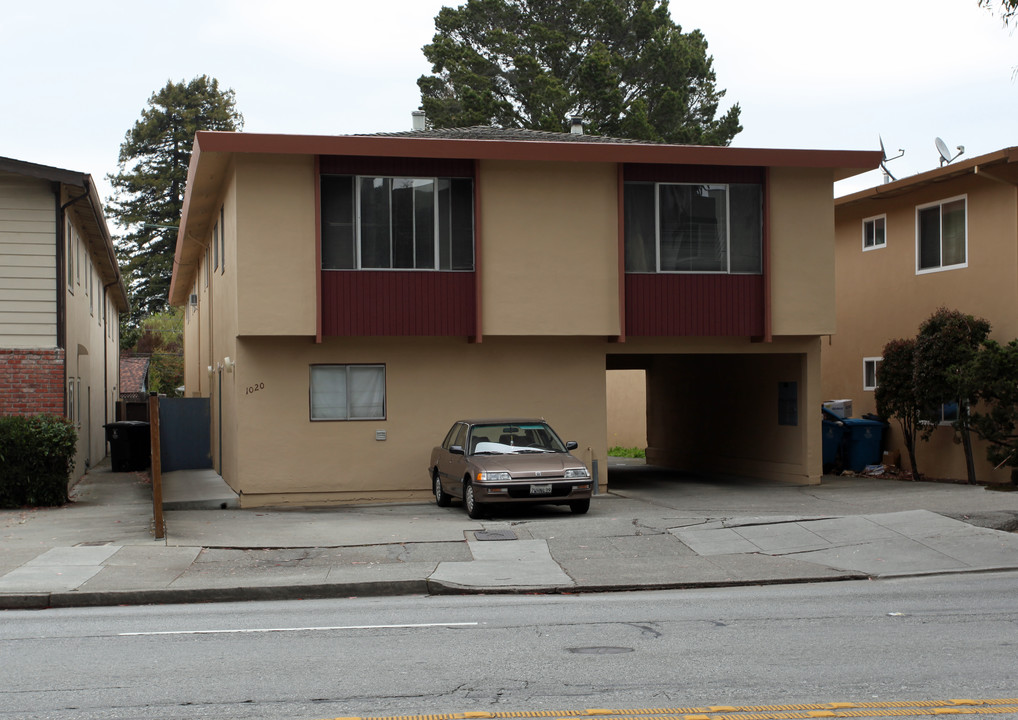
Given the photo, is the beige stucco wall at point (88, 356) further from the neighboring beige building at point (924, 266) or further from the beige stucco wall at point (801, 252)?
the neighboring beige building at point (924, 266)

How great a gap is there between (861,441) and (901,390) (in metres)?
1.96

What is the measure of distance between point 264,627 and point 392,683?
8.11 feet

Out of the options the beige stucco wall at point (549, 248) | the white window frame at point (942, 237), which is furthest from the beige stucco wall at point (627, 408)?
the beige stucco wall at point (549, 248)

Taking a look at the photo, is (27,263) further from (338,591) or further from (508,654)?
(508,654)

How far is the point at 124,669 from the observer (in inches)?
286

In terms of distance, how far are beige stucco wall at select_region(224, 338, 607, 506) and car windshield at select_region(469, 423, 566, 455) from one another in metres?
2.37

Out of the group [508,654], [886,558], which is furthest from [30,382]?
[886,558]

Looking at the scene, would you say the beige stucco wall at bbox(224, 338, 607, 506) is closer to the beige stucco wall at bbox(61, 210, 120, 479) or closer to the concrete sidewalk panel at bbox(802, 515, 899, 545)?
the beige stucco wall at bbox(61, 210, 120, 479)

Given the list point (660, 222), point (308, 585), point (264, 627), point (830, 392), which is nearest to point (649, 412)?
point (830, 392)

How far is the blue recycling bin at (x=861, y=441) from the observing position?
23.1 meters

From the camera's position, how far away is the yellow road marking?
5969 mm

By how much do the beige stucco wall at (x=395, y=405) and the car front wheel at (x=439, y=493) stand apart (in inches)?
32.0

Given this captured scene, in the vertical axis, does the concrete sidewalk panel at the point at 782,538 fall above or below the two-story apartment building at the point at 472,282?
below

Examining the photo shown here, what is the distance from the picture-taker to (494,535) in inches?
558
